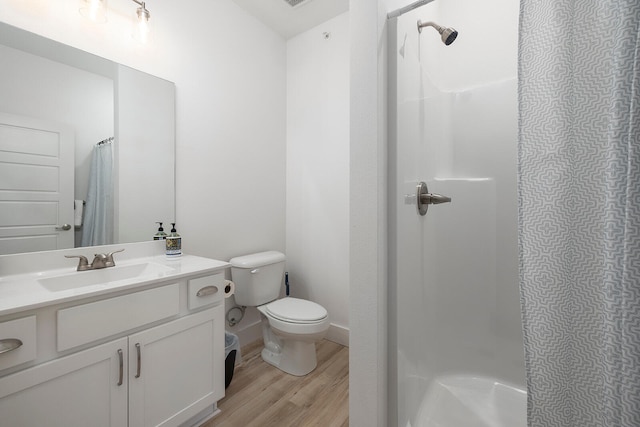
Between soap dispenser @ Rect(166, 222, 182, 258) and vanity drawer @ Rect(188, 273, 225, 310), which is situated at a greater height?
soap dispenser @ Rect(166, 222, 182, 258)

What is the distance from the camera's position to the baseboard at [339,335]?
215 centimetres

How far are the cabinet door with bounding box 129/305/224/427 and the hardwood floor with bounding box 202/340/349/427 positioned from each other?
0.18 meters

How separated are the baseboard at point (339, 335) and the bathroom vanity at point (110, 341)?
102cm

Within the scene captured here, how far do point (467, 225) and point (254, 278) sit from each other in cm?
146

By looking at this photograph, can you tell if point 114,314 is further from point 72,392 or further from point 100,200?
point 100,200

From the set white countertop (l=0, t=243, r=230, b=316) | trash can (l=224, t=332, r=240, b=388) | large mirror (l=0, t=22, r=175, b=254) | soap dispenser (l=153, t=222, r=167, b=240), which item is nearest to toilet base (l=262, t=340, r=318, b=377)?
trash can (l=224, t=332, r=240, b=388)

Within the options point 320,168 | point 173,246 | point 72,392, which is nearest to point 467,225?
point 320,168

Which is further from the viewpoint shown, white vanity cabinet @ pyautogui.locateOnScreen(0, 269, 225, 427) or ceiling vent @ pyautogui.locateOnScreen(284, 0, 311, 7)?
ceiling vent @ pyautogui.locateOnScreen(284, 0, 311, 7)

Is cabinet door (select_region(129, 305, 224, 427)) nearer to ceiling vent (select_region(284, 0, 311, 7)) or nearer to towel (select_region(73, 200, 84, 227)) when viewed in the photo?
towel (select_region(73, 200, 84, 227))

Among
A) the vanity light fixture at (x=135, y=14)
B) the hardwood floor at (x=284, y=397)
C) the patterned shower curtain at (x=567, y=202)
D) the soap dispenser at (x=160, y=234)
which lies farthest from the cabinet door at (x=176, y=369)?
the vanity light fixture at (x=135, y=14)

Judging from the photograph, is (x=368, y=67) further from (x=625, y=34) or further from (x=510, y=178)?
(x=510, y=178)

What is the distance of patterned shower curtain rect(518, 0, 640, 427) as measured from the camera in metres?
0.49

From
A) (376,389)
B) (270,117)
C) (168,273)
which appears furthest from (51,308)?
(270,117)

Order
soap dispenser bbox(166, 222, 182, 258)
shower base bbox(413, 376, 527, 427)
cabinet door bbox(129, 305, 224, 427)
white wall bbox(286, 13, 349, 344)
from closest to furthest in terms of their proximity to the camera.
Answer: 1. cabinet door bbox(129, 305, 224, 427)
2. shower base bbox(413, 376, 527, 427)
3. soap dispenser bbox(166, 222, 182, 258)
4. white wall bbox(286, 13, 349, 344)
